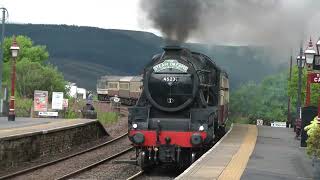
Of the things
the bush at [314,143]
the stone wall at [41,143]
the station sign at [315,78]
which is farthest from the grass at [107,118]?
the bush at [314,143]

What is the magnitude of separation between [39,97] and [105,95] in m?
47.1

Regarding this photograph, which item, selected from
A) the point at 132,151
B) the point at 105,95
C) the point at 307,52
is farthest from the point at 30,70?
the point at 307,52

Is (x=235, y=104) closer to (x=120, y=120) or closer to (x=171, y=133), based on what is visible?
(x=120, y=120)

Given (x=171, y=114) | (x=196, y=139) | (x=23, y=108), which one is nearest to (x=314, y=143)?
(x=196, y=139)

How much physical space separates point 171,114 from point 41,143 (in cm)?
688

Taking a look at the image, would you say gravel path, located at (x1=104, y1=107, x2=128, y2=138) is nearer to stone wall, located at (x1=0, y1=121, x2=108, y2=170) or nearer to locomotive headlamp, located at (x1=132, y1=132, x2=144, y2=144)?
stone wall, located at (x1=0, y1=121, x2=108, y2=170)

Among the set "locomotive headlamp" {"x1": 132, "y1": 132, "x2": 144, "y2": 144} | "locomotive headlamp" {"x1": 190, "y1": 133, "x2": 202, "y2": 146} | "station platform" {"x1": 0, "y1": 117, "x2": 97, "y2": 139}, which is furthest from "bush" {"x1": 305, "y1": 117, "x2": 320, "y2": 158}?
"station platform" {"x1": 0, "y1": 117, "x2": 97, "y2": 139}

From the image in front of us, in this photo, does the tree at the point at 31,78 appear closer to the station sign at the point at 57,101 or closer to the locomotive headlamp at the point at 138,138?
the station sign at the point at 57,101

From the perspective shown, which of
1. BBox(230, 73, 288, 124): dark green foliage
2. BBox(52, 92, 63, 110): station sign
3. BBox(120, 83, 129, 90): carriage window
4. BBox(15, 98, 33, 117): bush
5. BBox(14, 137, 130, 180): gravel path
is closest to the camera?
BBox(14, 137, 130, 180): gravel path

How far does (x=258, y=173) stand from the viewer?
13.3 meters

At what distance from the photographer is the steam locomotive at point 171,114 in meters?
16.5

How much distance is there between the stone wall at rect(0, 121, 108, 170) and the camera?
741 inches

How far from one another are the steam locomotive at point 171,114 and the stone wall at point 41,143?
4549 millimetres

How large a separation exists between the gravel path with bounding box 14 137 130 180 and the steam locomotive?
2.91m
